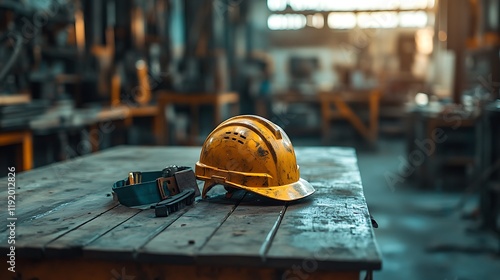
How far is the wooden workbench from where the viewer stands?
149 centimetres

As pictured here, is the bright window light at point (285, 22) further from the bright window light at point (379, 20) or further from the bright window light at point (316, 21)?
the bright window light at point (379, 20)

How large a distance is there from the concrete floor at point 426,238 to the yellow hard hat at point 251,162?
1968 millimetres

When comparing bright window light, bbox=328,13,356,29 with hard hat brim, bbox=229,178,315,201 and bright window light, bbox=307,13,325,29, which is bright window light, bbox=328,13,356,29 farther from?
hard hat brim, bbox=229,178,315,201

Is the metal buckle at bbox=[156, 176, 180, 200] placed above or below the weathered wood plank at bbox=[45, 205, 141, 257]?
above

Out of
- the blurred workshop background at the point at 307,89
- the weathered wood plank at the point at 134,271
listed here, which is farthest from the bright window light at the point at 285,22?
the weathered wood plank at the point at 134,271

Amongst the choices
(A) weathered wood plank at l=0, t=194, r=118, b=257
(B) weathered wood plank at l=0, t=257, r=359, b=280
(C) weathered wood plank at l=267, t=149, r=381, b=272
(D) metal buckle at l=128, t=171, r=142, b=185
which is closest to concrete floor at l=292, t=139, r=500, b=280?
(C) weathered wood plank at l=267, t=149, r=381, b=272

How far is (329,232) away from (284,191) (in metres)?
0.45

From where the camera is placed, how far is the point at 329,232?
169cm

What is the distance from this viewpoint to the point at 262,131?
2.16m

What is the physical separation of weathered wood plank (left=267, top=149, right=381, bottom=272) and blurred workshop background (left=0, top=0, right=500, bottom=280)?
1.76 metres

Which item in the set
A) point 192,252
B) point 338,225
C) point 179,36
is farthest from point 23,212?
point 179,36

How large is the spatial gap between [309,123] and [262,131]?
11.2 meters

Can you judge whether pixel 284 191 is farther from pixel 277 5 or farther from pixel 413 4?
pixel 413 4

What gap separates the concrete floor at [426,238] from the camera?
158 inches
